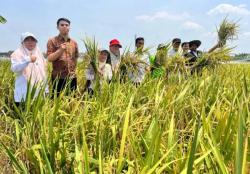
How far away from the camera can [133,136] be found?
2.44 metres

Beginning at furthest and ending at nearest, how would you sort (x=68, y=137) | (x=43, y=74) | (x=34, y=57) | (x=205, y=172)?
(x=43, y=74), (x=34, y=57), (x=68, y=137), (x=205, y=172)

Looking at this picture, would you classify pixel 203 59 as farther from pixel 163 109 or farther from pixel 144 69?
pixel 163 109

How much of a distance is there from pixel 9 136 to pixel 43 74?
5.07ft

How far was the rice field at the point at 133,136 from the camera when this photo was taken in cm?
202

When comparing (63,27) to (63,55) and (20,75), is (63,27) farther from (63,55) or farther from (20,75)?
(20,75)

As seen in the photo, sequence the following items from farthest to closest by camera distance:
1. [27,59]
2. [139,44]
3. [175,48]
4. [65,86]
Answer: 1. [175,48]
2. [139,44]
3. [27,59]
4. [65,86]

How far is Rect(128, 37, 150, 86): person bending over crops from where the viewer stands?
4.57 m

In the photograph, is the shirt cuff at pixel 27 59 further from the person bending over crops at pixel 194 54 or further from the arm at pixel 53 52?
the person bending over crops at pixel 194 54

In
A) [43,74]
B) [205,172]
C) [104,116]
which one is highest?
[43,74]

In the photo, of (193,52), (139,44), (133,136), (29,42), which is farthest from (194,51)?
(133,136)

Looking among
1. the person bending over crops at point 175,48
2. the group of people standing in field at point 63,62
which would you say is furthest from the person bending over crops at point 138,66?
the person bending over crops at point 175,48

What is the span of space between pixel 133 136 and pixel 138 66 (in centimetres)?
228

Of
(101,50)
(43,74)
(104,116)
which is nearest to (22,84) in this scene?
(43,74)

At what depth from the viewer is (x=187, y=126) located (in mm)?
2961
